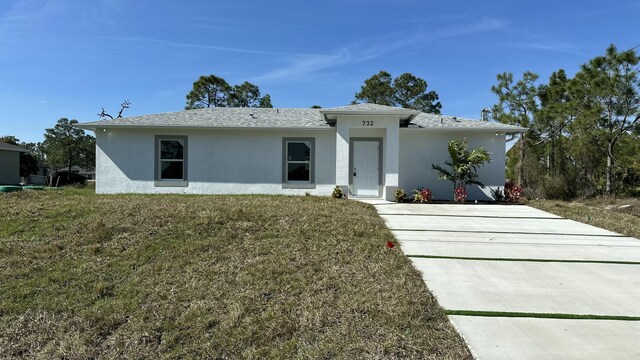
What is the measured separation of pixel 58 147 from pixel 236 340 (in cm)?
5261

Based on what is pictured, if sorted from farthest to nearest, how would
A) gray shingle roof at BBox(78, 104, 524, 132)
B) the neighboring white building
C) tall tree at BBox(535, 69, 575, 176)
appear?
the neighboring white building → tall tree at BBox(535, 69, 575, 176) → gray shingle roof at BBox(78, 104, 524, 132)

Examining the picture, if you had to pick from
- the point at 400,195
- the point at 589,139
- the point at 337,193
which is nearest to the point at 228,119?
the point at 337,193

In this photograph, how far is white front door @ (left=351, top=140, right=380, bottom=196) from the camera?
542 inches

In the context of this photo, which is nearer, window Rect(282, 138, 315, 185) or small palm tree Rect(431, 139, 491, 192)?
small palm tree Rect(431, 139, 491, 192)

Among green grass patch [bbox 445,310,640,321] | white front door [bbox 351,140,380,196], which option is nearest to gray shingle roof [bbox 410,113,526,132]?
white front door [bbox 351,140,380,196]

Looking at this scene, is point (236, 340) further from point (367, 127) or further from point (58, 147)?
point (58, 147)

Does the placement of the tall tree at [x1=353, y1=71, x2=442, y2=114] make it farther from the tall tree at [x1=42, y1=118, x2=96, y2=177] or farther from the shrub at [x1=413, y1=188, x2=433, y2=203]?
the tall tree at [x1=42, y1=118, x2=96, y2=177]

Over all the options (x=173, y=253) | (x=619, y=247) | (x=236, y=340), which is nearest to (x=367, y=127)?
(x=619, y=247)

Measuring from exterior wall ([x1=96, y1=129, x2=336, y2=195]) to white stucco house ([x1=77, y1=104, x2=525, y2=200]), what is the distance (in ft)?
0.12

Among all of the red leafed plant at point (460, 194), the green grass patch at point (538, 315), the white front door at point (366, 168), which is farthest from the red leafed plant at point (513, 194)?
the green grass patch at point (538, 315)

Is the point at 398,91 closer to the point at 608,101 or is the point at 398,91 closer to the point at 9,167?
the point at 608,101

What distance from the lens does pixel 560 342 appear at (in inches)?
135

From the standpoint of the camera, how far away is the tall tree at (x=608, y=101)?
15898mm

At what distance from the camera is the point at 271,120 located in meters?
14.8
